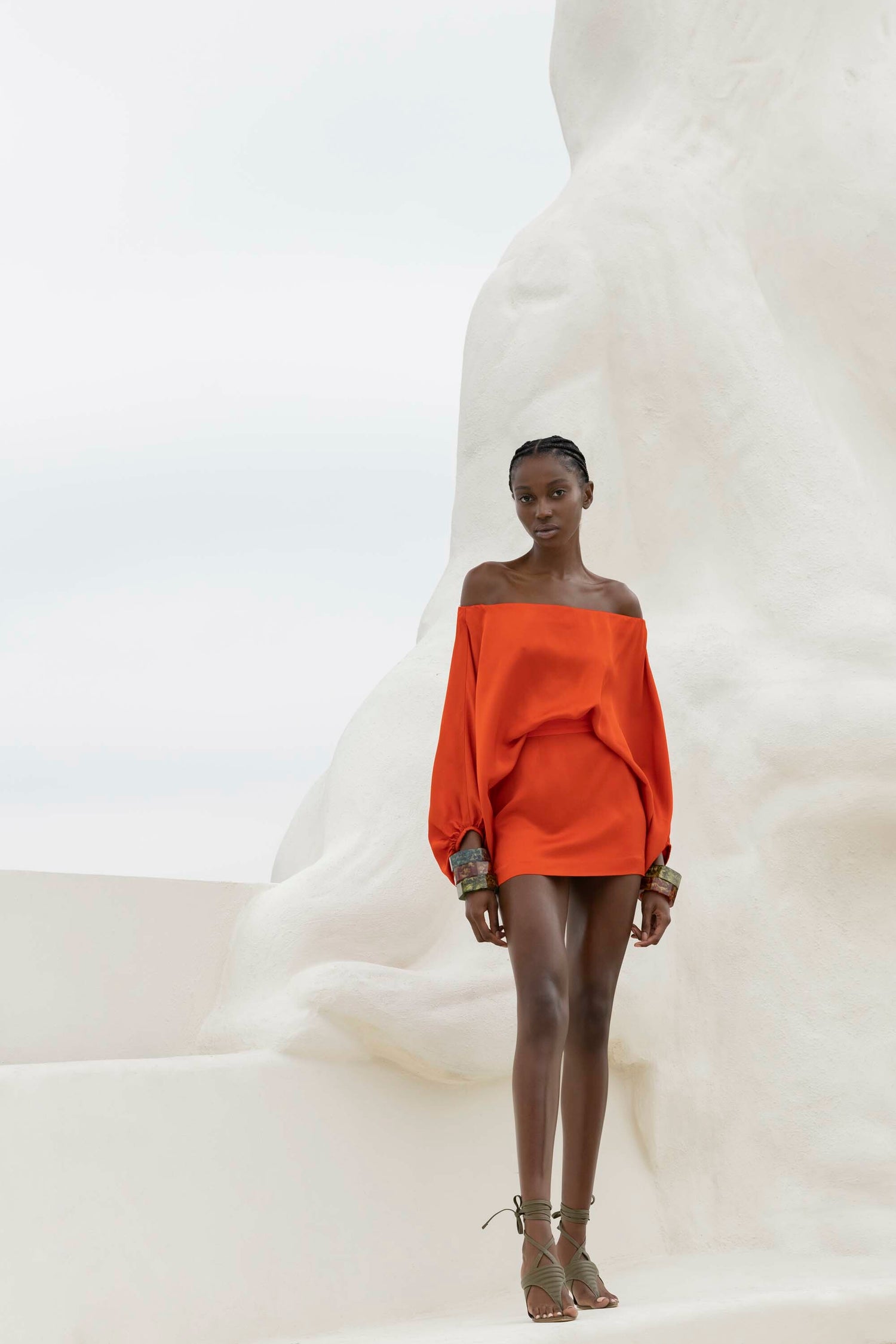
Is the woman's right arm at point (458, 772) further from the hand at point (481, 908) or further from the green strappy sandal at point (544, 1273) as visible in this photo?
the green strappy sandal at point (544, 1273)

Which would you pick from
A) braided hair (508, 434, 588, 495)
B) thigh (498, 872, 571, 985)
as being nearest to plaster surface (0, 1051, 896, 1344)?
thigh (498, 872, 571, 985)

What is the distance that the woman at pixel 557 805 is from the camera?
2.57 m

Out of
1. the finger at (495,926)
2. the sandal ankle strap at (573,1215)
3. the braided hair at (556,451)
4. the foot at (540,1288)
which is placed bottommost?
the foot at (540,1288)

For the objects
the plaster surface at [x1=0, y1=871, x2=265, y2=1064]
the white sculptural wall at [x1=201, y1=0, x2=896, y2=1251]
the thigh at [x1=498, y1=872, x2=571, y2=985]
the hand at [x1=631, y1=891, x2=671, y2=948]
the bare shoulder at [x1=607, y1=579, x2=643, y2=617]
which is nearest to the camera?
the thigh at [x1=498, y1=872, x2=571, y2=985]

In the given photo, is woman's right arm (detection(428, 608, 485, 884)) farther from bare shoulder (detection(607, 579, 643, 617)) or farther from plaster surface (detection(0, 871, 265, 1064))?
plaster surface (detection(0, 871, 265, 1064))

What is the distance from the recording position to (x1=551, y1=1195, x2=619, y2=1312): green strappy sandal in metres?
2.59

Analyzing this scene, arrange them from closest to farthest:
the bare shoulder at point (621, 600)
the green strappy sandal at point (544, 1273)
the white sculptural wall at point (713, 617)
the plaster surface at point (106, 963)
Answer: the green strappy sandal at point (544, 1273) < the bare shoulder at point (621, 600) < the plaster surface at point (106, 963) < the white sculptural wall at point (713, 617)

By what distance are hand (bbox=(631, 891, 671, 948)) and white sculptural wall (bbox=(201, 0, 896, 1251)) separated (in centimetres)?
82

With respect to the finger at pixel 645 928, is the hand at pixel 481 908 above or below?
below

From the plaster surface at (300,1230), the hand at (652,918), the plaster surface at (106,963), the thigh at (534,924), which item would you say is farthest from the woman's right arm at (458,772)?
the plaster surface at (106,963)

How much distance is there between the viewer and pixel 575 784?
267 cm

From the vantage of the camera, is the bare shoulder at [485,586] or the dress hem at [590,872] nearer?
the dress hem at [590,872]

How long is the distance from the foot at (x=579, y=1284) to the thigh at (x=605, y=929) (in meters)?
0.40

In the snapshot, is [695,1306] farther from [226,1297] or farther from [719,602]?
[719,602]
